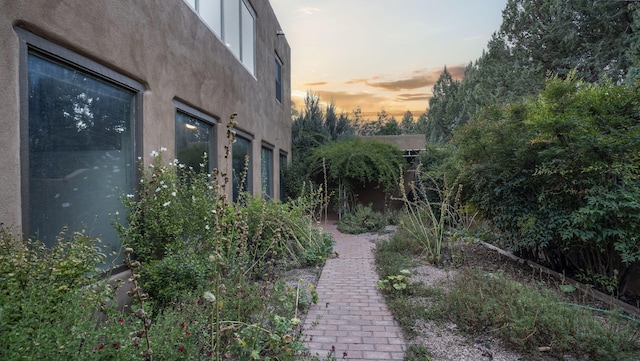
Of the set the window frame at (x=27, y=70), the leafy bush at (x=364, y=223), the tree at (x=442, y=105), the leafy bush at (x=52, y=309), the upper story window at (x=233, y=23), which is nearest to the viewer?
the leafy bush at (x=52, y=309)

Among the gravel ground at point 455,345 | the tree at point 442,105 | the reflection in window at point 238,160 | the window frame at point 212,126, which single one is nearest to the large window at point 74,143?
the window frame at point 212,126

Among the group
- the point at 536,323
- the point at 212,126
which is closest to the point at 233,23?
the point at 212,126

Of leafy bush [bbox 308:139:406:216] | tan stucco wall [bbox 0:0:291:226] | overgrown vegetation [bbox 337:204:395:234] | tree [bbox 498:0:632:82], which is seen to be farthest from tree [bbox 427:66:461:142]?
tan stucco wall [bbox 0:0:291:226]

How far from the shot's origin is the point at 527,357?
8.33ft

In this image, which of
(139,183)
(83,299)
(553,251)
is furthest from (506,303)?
(139,183)

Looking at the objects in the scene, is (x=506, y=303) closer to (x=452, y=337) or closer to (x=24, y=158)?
(x=452, y=337)

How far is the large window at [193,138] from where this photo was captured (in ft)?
14.9

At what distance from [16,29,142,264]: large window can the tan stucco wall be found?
0.12 m

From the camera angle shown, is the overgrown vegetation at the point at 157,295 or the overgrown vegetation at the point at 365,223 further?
the overgrown vegetation at the point at 365,223

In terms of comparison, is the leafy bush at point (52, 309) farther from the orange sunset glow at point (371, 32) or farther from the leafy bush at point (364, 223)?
the orange sunset glow at point (371, 32)

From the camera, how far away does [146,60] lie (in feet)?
11.9

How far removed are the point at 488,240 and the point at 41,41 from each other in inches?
278

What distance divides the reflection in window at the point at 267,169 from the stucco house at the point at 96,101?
9.56 feet

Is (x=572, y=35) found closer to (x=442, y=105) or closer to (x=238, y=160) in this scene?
(x=238, y=160)
